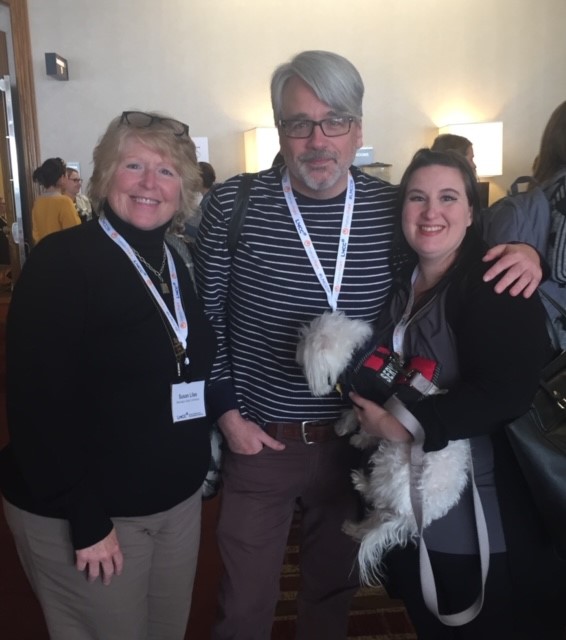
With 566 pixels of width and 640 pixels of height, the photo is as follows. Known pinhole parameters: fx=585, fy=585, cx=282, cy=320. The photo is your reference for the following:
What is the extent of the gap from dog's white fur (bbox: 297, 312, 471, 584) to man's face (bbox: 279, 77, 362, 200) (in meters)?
0.37

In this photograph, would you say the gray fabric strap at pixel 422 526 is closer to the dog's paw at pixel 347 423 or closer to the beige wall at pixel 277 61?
the dog's paw at pixel 347 423

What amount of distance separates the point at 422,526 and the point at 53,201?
186 inches

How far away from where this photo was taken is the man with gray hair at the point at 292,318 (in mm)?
1472

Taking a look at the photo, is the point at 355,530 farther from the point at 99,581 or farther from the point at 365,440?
the point at 99,581

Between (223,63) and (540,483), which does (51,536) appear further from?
(223,63)

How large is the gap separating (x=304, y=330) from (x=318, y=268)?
0.22 m

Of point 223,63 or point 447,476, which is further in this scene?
point 223,63

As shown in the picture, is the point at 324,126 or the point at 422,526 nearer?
the point at 422,526

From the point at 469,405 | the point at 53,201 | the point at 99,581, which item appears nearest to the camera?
the point at 469,405

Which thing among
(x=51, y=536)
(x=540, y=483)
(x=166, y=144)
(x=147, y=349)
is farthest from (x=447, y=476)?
(x=166, y=144)

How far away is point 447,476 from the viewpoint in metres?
1.17

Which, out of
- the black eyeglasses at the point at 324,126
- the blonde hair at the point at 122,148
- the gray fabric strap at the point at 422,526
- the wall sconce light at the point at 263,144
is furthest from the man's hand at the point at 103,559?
the wall sconce light at the point at 263,144

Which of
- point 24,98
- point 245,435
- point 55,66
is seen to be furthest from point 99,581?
point 24,98

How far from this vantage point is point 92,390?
1212mm
